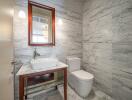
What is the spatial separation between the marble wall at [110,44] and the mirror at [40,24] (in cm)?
108

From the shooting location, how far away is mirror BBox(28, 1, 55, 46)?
1917 mm

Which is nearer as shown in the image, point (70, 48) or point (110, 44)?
point (110, 44)

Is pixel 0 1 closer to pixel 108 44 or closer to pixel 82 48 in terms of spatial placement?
pixel 108 44

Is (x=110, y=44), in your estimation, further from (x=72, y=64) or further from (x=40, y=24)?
(x=40, y=24)

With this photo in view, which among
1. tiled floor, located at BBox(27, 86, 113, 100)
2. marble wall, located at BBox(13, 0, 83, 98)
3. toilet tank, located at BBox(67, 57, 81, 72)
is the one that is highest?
marble wall, located at BBox(13, 0, 83, 98)

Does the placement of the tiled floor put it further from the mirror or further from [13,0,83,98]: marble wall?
the mirror

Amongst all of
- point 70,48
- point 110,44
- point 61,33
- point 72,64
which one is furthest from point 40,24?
point 110,44

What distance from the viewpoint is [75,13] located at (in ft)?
8.59

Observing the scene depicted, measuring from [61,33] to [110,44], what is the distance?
123 centimetres

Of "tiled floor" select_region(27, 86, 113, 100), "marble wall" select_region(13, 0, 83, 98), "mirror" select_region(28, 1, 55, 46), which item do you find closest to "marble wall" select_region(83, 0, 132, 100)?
"tiled floor" select_region(27, 86, 113, 100)

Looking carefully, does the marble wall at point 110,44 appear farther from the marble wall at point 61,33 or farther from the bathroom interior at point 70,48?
the marble wall at point 61,33

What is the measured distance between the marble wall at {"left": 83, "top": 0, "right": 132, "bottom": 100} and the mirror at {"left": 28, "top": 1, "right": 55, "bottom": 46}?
1.08 metres

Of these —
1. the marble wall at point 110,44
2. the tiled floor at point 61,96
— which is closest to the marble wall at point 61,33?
the marble wall at point 110,44

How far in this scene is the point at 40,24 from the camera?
6.65 feet
